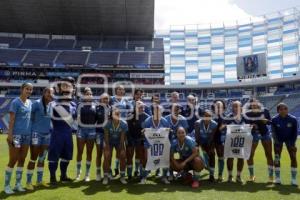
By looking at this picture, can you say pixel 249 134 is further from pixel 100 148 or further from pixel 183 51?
pixel 183 51

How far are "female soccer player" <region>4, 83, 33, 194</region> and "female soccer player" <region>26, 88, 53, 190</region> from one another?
234 mm

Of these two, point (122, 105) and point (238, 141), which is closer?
point (122, 105)

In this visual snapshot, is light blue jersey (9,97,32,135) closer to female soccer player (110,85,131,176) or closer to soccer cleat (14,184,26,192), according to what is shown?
soccer cleat (14,184,26,192)

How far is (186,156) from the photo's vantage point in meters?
8.42

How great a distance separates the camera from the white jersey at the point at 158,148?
8.35 meters

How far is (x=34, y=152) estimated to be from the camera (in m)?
7.58

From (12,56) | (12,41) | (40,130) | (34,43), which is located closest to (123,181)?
(40,130)

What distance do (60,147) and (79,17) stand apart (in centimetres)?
→ 4399

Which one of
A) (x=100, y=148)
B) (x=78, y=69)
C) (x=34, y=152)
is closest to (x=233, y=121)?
(x=100, y=148)

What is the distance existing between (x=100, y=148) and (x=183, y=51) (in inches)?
1937

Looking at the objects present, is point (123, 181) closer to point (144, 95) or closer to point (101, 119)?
point (101, 119)

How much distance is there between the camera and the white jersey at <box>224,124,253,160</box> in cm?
877

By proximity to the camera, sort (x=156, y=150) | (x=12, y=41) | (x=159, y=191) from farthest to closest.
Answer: (x=12, y=41)
(x=156, y=150)
(x=159, y=191)

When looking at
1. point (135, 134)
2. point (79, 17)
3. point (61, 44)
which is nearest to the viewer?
point (135, 134)
